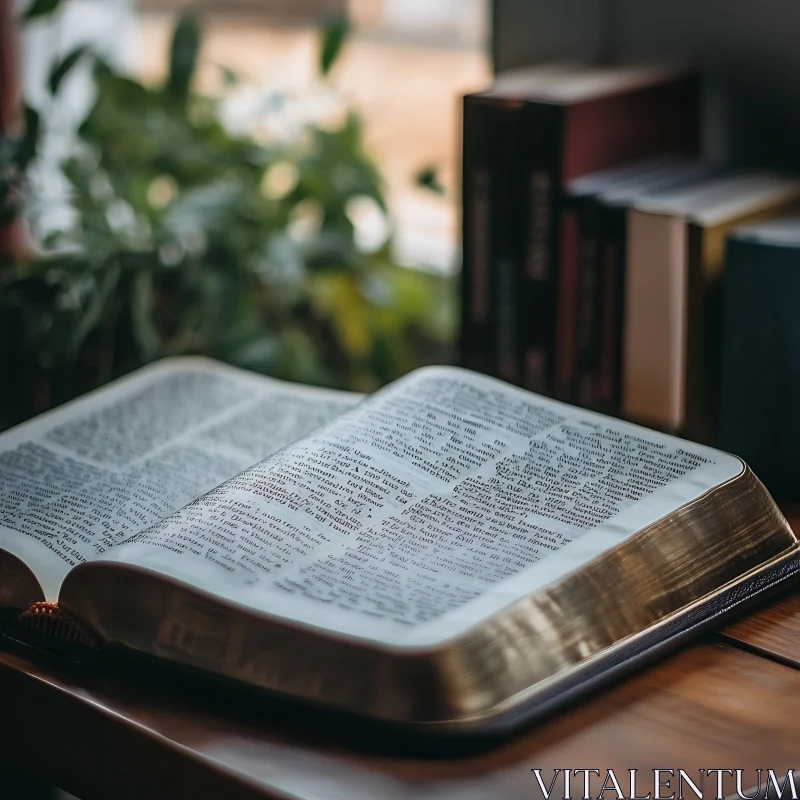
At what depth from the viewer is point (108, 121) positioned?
1173 mm

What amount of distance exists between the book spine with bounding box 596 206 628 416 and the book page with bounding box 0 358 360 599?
0.23m

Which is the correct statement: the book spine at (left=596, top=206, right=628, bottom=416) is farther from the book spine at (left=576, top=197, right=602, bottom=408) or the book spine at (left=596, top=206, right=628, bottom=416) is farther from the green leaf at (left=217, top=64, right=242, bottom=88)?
the green leaf at (left=217, top=64, right=242, bottom=88)

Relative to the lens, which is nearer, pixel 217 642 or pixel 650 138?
pixel 217 642

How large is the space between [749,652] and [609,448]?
0.40 feet

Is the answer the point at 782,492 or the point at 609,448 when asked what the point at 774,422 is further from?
the point at 609,448

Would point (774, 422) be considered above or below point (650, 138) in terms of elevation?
below

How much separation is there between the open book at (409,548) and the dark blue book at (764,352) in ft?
0.51

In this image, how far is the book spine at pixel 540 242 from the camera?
875 millimetres

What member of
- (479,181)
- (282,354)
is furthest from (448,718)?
(282,354)

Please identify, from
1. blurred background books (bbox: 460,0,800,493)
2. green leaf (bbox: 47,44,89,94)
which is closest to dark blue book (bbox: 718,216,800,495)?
blurred background books (bbox: 460,0,800,493)

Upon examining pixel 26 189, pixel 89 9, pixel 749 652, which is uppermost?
pixel 89 9

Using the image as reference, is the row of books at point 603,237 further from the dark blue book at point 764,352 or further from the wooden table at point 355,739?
the wooden table at point 355,739

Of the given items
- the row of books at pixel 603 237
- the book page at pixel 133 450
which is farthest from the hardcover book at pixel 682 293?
the book page at pixel 133 450

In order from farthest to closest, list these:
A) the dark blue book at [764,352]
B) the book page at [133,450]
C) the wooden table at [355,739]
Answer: the dark blue book at [764,352]
the book page at [133,450]
the wooden table at [355,739]
